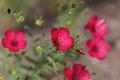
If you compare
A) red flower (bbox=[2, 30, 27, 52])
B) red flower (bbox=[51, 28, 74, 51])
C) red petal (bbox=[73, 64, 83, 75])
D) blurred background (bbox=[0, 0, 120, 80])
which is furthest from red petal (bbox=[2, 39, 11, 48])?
blurred background (bbox=[0, 0, 120, 80])

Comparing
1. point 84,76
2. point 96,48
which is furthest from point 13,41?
point 96,48

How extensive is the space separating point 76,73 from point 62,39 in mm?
210

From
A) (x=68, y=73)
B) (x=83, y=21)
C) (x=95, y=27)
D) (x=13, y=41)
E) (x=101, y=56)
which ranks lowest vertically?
(x=68, y=73)

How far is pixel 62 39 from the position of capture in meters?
2.13

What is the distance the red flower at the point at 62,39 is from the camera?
2.08 metres

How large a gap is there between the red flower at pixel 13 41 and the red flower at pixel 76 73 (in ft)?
0.80

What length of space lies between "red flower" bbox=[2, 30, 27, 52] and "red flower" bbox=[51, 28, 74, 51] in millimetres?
179

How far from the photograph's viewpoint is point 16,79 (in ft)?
7.29

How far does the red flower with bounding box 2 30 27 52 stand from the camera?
7.09ft

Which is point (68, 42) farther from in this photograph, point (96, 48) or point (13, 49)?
point (96, 48)

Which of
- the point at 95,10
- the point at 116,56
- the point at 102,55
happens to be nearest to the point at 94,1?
the point at 95,10

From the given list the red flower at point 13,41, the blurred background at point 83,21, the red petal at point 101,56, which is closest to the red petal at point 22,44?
the red flower at point 13,41

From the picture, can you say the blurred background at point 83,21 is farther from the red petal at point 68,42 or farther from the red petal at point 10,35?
the red petal at point 68,42

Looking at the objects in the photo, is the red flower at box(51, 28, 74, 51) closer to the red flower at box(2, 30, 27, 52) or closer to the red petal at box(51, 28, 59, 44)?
the red petal at box(51, 28, 59, 44)
